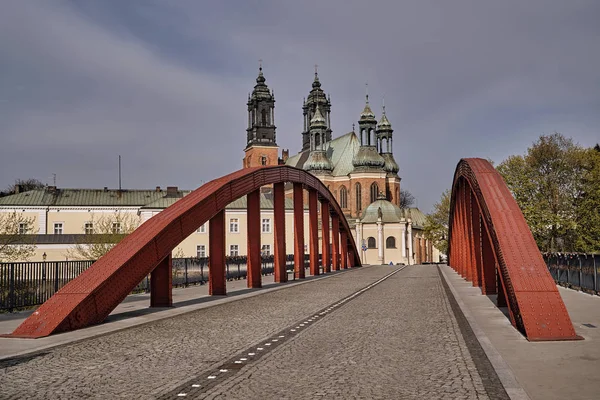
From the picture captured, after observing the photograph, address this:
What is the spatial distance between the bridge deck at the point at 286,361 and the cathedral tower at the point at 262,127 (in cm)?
8336

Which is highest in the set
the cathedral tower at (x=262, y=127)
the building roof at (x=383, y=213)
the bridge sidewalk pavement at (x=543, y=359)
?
the cathedral tower at (x=262, y=127)

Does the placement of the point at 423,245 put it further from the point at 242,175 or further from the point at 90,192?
the point at 242,175

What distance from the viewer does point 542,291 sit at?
10.2 metres

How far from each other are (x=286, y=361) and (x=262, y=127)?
89759mm

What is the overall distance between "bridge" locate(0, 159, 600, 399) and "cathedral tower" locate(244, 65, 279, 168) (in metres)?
77.5

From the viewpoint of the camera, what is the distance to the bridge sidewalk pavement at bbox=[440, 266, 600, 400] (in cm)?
644

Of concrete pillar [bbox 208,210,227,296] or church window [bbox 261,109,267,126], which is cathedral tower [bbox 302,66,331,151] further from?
concrete pillar [bbox 208,210,227,296]

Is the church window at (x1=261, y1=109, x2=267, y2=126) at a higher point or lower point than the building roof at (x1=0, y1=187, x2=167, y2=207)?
higher

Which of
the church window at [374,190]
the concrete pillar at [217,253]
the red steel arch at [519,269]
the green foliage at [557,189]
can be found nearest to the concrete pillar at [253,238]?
the concrete pillar at [217,253]

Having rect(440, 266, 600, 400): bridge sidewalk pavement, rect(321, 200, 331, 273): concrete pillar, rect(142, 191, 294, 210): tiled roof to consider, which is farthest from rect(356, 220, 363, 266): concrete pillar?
rect(440, 266, 600, 400): bridge sidewalk pavement

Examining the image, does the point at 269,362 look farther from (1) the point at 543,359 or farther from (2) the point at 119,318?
(2) the point at 119,318

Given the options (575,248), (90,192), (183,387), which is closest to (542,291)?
(183,387)

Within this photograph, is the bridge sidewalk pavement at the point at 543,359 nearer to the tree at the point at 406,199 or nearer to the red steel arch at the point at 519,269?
the red steel arch at the point at 519,269

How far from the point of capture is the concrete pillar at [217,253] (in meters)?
18.8
